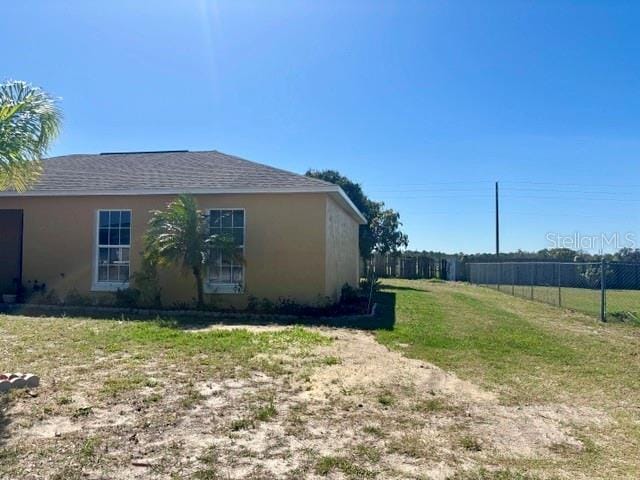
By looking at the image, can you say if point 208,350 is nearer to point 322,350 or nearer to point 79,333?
point 322,350

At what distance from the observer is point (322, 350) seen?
7402 millimetres

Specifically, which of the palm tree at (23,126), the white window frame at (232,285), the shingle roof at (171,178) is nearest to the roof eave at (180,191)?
the shingle roof at (171,178)

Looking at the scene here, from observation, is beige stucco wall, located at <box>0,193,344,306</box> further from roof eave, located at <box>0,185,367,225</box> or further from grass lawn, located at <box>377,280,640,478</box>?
grass lawn, located at <box>377,280,640,478</box>

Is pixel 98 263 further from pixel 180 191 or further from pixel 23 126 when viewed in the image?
pixel 23 126

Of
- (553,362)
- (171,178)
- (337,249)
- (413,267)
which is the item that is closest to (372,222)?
(413,267)

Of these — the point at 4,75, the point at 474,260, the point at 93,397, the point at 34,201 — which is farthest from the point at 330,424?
the point at 474,260

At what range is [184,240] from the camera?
11.0 metres

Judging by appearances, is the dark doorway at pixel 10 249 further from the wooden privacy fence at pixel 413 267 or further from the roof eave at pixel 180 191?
the wooden privacy fence at pixel 413 267

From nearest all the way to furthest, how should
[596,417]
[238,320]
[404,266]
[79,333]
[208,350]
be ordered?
[596,417]
[208,350]
[79,333]
[238,320]
[404,266]

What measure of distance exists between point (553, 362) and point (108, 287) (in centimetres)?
1113

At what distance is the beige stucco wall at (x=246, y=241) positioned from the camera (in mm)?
11984

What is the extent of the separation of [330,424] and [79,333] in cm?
612

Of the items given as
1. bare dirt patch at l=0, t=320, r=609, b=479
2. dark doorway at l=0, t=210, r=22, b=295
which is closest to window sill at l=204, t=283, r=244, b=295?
dark doorway at l=0, t=210, r=22, b=295

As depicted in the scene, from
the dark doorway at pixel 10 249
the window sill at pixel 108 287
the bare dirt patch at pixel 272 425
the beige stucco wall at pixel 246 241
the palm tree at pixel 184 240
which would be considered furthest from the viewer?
the dark doorway at pixel 10 249
